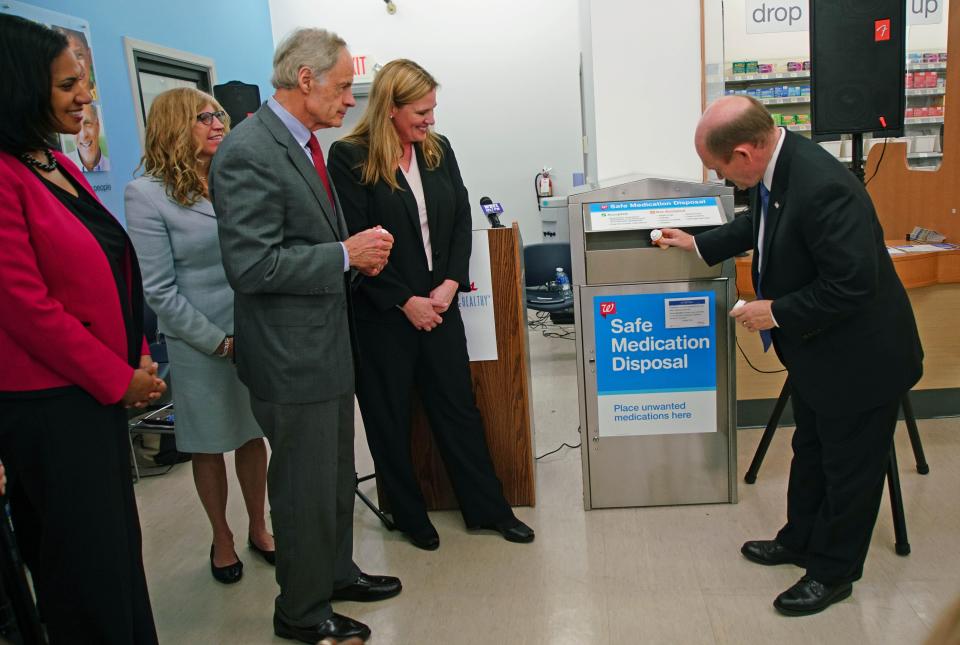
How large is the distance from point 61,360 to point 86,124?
380 centimetres

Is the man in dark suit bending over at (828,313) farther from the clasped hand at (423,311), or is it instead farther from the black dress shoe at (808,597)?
the clasped hand at (423,311)

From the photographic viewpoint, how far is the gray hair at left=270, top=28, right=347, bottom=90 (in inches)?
75.9

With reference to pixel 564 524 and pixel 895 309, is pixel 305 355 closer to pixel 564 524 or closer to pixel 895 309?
pixel 564 524

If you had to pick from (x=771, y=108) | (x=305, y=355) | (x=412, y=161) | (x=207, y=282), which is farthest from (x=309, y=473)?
(x=771, y=108)

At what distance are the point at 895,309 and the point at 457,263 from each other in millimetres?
1356

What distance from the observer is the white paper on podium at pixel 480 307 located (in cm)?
280

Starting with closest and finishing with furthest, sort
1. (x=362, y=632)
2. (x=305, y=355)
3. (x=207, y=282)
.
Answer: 1. (x=305, y=355)
2. (x=362, y=632)
3. (x=207, y=282)

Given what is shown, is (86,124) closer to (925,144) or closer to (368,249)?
(368,249)

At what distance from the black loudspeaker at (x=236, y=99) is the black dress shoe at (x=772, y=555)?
4510 millimetres

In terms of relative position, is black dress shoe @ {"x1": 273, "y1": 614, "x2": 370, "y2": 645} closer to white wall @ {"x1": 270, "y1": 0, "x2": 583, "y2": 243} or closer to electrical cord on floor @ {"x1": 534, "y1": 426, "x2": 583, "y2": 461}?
electrical cord on floor @ {"x1": 534, "y1": 426, "x2": 583, "y2": 461}

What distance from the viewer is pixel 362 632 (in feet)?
6.97

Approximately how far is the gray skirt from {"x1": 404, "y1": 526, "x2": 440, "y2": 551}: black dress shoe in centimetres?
75

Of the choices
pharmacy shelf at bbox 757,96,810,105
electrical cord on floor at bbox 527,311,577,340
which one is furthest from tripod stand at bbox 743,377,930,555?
pharmacy shelf at bbox 757,96,810,105

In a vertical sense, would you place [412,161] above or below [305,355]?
above
